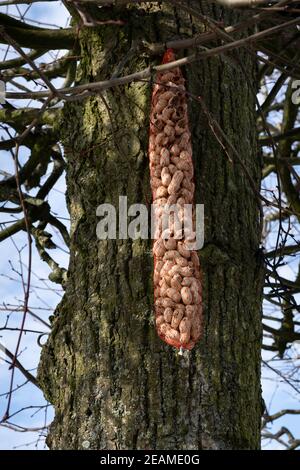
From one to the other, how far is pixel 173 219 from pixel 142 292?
0.22 metres

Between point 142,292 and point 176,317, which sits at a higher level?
point 142,292

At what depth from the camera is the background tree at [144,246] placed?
79.8 inches

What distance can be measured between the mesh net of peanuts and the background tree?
0.07 meters

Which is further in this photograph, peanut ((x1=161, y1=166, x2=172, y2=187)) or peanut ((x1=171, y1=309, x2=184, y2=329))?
peanut ((x1=161, y1=166, x2=172, y2=187))

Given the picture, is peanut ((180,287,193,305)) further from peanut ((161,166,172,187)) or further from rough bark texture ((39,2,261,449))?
peanut ((161,166,172,187))

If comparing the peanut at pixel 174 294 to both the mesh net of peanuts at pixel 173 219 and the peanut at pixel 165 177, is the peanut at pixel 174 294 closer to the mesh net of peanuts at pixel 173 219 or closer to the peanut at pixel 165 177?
the mesh net of peanuts at pixel 173 219

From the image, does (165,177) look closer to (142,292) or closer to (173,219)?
(173,219)

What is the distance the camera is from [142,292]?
2.15 metres

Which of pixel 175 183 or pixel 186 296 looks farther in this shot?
pixel 175 183

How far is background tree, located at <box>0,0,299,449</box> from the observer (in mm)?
2027

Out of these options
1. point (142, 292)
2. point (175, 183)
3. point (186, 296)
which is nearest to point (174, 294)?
point (186, 296)

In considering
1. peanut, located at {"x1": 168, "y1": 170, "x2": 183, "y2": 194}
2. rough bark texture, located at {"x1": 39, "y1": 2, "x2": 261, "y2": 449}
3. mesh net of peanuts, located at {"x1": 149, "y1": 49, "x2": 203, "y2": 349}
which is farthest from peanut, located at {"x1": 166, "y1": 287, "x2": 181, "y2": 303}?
peanut, located at {"x1": 168, "y1": 170, "x2": 183, "y2": 194}
